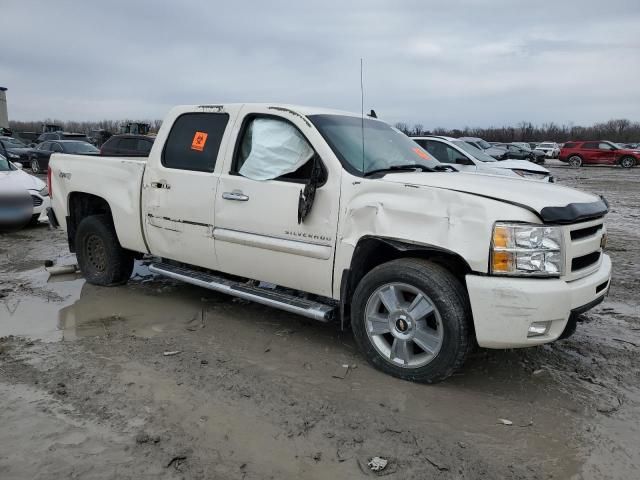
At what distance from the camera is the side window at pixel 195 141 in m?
4.70

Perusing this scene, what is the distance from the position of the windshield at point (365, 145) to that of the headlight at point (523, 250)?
117 centimetres

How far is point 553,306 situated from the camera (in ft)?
10.5

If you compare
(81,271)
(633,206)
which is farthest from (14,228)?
(633,206)

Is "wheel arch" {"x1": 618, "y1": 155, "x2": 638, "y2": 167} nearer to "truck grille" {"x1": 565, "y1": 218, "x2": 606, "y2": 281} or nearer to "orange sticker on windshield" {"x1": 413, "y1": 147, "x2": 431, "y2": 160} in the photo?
"orange sticker on windshield" {"x1": 413, "y1": 147, "x2": 431, "y2": 160}

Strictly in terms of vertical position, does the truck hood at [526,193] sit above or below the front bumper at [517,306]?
above

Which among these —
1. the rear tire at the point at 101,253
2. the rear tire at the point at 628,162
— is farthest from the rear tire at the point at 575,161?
the rear tire at the point at 101,253

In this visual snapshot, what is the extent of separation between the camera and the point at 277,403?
3.38 metres

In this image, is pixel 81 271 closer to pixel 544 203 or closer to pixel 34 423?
pixel 34 423

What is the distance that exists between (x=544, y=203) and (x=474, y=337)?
97cm

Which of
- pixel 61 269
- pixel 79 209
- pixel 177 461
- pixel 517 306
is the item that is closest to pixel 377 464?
pixel 177 461

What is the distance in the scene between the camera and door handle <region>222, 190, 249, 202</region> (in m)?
4.33

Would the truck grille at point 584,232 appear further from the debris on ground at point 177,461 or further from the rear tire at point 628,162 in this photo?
the rear tire at point 628,162

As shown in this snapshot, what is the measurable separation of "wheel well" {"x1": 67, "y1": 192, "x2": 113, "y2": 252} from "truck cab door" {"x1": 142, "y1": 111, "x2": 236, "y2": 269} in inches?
47.6

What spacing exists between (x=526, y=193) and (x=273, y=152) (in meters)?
1.97
